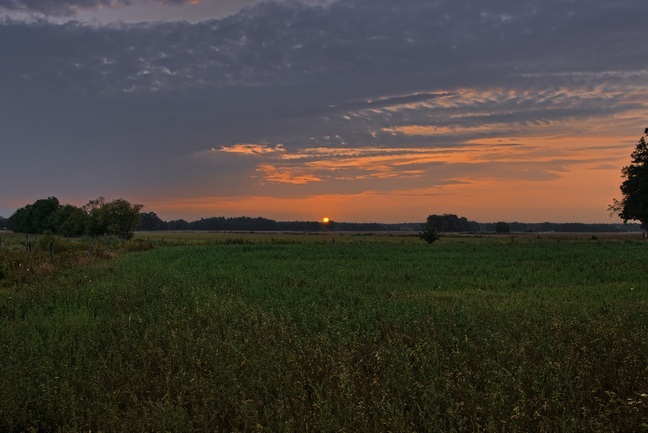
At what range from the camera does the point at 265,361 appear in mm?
7973

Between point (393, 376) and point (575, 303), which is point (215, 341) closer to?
point (393, 376)

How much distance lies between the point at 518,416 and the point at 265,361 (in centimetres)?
395

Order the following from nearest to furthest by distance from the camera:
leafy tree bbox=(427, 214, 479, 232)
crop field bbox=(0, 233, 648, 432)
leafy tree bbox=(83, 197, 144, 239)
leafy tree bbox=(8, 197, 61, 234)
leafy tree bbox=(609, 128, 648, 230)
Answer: crop field bbox=(0, 233, 648, 432), leafy tree bbox=(609, 128, 648, 230), leafy tree bbox=(83, 197, 144, 239), leafy tree bbox=(8, 197, 61, 234), leafy tree bbox=(427, 214, 479, 232)

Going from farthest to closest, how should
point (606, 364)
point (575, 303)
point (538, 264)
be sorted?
point (538, 264) → point (575, 303) → point (606, 364)

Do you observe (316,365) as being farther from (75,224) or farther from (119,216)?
(75,224)

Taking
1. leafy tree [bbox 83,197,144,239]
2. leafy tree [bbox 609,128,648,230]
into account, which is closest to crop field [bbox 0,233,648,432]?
leafy tree [bbox 609,128,648,230]

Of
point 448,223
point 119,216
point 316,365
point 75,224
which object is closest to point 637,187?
point 316,365

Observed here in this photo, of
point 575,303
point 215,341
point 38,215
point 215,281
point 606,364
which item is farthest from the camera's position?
point 38,215

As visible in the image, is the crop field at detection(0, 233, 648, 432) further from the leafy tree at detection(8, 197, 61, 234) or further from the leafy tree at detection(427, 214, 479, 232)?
the leafy tree at detection(427, 214, 479, 232)

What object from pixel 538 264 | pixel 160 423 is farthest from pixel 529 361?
pixel 538 264

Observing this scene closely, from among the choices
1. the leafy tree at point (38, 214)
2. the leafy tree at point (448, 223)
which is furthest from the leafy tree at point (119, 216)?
the leafy tree at point (448, 223)

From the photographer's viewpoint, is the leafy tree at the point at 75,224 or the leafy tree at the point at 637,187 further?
the leafy tree at the point at 75,224

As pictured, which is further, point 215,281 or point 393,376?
point 215,281

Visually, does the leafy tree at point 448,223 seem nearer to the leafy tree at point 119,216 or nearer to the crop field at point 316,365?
the leafy tree at point 119,216
